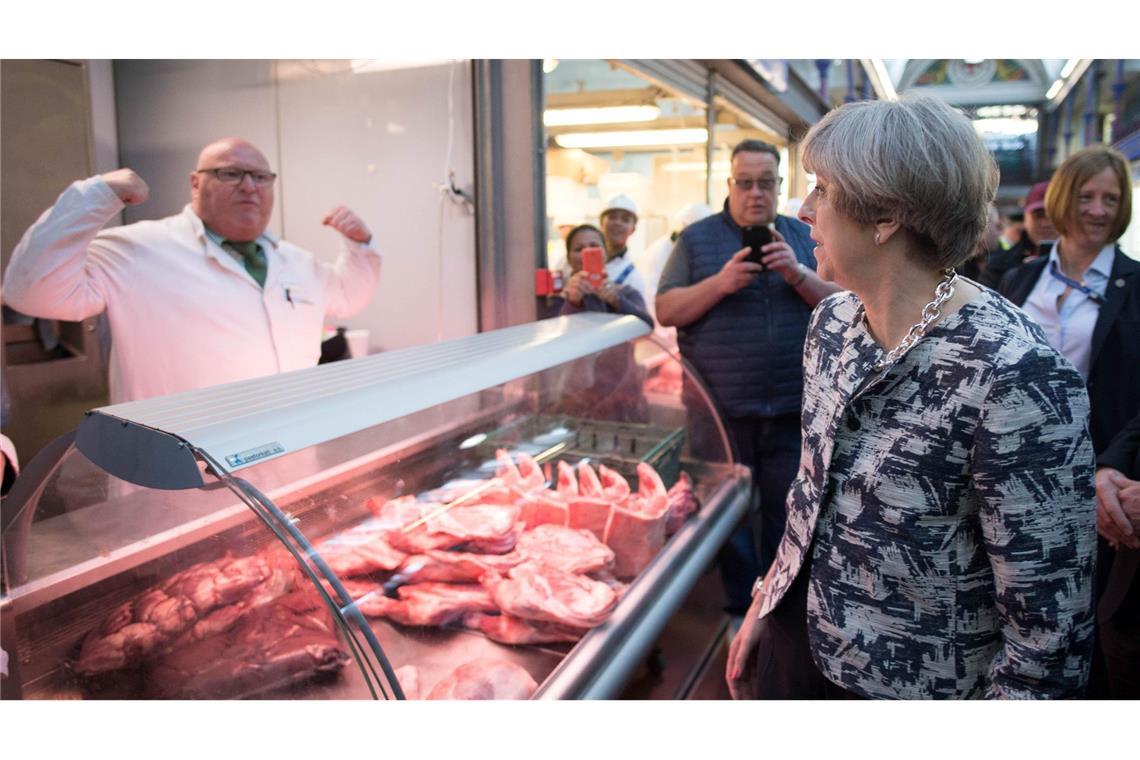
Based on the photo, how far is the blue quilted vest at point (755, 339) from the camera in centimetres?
319

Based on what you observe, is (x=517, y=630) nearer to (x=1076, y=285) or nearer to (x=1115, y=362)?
(x=1115, y=362)

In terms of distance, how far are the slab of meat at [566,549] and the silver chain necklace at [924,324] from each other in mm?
1121

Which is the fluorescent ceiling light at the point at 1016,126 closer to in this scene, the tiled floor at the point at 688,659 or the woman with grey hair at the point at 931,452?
the tiled floor at the point at 688,659

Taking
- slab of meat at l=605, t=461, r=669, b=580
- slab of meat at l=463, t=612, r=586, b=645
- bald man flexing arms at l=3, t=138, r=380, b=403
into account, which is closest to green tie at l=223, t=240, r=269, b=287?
bald man flexing arms at l=3, t=138, r=380, b=403

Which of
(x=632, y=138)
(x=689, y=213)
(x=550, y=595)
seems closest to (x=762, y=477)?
(x=550, y=595)

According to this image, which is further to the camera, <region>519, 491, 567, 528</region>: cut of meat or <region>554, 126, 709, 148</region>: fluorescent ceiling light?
<region>554, 126, 709, 148</region>: fluorescent ceiling light

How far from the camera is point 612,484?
247 centimetres

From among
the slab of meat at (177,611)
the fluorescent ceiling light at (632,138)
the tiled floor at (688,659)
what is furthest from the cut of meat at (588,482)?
the fluorescent ceiling light at (632,138)

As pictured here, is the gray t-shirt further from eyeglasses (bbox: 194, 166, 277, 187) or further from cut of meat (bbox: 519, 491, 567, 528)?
eyeglasses (bbox: 194, 166, 277, 187)

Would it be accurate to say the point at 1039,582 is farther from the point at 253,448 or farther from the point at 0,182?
the point at 0,182

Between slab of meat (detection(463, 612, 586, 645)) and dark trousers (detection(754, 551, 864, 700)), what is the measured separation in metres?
0.51

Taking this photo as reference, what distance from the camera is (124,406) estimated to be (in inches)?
59.7

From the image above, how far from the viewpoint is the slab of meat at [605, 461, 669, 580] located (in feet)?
7.60
